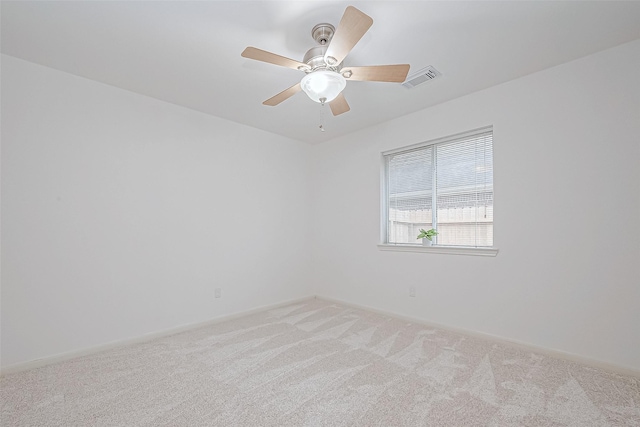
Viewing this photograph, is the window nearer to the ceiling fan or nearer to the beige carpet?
the beige carpet

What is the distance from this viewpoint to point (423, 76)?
2.62 meters

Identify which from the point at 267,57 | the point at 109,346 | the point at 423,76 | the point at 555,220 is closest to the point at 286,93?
the point at 267,57

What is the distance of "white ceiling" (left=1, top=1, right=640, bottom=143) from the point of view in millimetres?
1848

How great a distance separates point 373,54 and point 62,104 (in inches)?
104

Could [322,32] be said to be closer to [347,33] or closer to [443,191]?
[347,33]

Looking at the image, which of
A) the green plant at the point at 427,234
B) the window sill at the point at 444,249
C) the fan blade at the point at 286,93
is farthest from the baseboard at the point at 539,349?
the fan blade at the point at 286,93

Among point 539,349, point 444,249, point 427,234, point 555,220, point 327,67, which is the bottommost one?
point 539,349

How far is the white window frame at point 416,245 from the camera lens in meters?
2.96

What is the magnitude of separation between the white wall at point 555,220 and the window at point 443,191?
18 centimetres

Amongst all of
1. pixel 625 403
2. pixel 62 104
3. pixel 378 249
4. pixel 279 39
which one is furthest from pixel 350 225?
pixel 62 104

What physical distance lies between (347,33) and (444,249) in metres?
2.39

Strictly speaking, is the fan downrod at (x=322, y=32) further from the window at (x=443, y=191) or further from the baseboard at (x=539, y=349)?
the baseboard at (x=539, y=349)

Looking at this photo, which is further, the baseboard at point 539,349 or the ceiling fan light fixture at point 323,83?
the baseboard at point 539,349

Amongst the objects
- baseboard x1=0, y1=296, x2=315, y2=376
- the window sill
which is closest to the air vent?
the window sill
